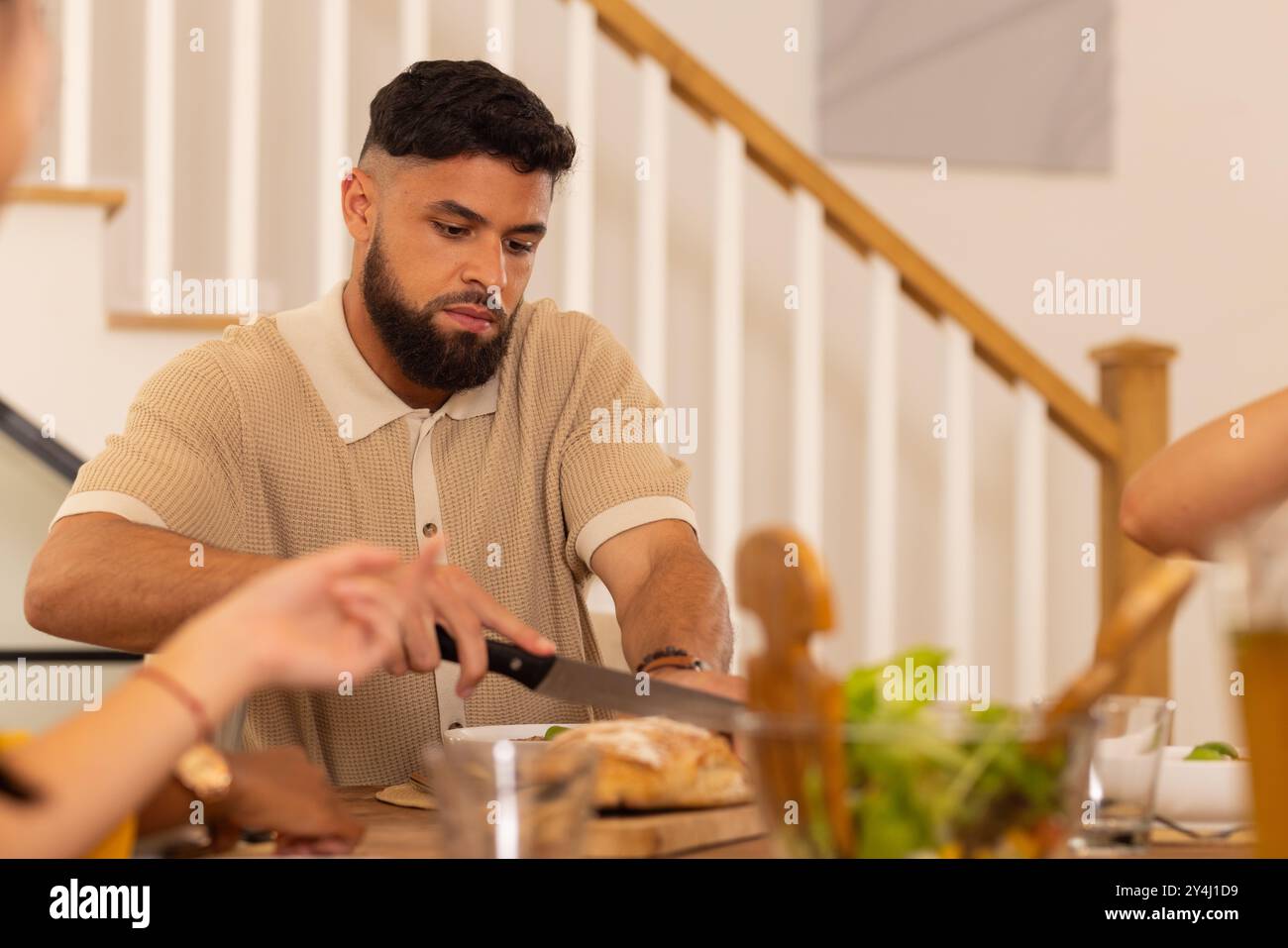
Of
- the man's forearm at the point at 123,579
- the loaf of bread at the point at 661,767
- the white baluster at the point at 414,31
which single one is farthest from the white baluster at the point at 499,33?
the loaf of bread at the point at 661,767

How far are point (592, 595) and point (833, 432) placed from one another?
2.40 ft

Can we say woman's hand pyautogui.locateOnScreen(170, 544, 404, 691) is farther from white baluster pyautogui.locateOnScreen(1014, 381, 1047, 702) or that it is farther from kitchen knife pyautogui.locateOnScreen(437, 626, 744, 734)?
white baluster pyautogui.locateOnScreen(1014, 381, 1047, 702)

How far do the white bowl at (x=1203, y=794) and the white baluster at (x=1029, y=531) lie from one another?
190 cm

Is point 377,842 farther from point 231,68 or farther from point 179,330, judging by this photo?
point 231,68

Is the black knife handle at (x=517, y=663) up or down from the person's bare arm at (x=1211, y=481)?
down

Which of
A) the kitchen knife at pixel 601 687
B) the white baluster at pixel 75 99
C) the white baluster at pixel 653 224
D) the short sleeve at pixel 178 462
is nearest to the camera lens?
the kitchen knife at pixel 601 687

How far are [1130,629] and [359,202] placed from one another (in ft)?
5.28

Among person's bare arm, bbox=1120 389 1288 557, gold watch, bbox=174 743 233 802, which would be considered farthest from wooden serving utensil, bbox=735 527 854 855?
person's bare arm, bbox=1120 389 1288 557

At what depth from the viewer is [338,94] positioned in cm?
250

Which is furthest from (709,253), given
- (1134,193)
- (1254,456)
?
(1254,456)

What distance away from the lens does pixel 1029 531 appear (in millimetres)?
2869

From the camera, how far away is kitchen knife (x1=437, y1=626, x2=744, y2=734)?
1157 millimetres

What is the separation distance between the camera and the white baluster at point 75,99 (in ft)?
7.58

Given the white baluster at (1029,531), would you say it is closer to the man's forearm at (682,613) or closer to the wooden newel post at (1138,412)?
the wooden newel post at (1138,412)
